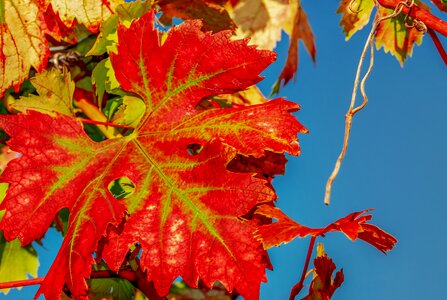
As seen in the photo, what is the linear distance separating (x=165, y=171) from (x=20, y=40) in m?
0.26

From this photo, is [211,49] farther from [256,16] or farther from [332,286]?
[256,16]

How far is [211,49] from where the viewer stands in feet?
1.82

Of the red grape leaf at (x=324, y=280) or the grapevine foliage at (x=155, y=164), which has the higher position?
the grapevine foliage at (x=155, y=164)

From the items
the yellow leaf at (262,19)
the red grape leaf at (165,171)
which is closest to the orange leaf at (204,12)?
the yellow leaf at (262,19)

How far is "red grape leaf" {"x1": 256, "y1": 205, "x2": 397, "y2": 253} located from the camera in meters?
0.48

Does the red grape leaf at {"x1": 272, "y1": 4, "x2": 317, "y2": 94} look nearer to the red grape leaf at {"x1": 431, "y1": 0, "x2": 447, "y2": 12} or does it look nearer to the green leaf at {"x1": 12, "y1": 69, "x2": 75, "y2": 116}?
the red grape leaf at {"x1": 431, "y1": 0, "x2": 447, "y2": 12}

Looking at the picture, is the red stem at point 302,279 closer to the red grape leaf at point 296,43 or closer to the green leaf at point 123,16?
the green leaf at point 123,16

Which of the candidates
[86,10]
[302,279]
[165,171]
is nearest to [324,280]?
[302,279]

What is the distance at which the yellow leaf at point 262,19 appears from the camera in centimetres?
100

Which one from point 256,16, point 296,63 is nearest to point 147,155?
point 256,16

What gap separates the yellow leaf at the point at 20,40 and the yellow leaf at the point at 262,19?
1.16 ft

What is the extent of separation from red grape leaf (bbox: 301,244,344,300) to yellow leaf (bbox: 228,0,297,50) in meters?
0.49

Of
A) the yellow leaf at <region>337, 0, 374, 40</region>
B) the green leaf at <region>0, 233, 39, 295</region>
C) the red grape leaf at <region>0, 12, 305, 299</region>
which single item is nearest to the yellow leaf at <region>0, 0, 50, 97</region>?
the red grape leaf at <region>0, 12, 305, 299</region>

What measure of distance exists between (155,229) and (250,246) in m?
0.08
